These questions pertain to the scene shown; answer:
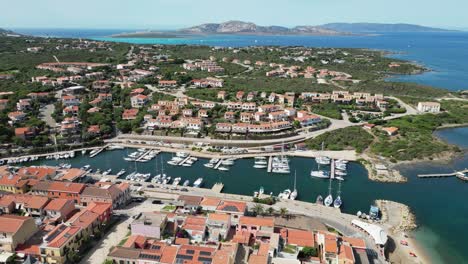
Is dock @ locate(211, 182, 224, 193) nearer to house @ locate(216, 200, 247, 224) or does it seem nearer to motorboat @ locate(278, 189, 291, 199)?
motorboat @ locate(278, 189, 291, 199)

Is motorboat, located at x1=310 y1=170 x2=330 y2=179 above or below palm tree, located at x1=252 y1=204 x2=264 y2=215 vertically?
below

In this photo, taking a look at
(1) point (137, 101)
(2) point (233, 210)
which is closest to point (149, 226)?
(2) point (233, 210)

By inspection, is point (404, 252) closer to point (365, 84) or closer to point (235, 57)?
point (365, 84)

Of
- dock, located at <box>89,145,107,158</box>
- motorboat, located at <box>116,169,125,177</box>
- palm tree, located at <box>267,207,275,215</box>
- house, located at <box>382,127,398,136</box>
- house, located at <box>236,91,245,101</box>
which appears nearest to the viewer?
palm tree, located at <box>267,207,275,215</box>

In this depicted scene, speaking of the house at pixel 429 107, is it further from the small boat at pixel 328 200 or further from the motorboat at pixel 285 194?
the motorboat at pixel 285 194

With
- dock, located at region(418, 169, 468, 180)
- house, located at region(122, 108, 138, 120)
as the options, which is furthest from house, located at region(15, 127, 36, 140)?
dock, located at region(418, 169, 468, 180)

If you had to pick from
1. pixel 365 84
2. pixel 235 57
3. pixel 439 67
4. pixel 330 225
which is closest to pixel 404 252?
pixel 330 225
